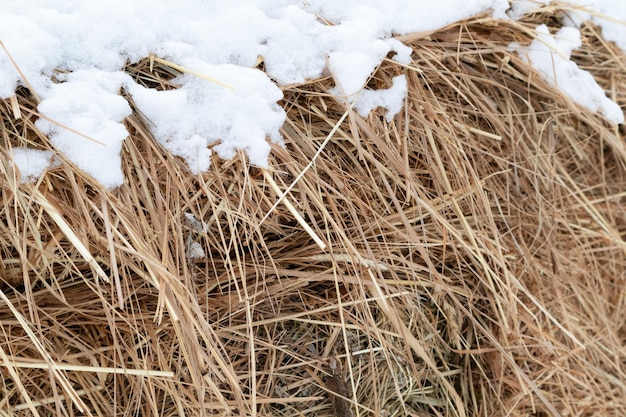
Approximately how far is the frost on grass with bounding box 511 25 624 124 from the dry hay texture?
0.02 metres

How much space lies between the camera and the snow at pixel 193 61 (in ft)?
2.39

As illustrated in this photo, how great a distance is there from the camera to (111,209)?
2.43 feet

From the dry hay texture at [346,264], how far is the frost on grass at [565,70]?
2 cm

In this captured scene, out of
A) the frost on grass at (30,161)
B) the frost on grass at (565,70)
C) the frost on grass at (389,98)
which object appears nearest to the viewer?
the frost on grass at (30,161)

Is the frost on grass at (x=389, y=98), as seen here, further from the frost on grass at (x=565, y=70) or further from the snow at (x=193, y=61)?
the frost on grass at (x=565, y=70)

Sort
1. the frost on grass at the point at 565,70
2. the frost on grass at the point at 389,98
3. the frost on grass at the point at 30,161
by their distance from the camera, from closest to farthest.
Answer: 1. the frost on grass at the point at 30,161
2. the frost on grass at the point at 389,98
3. the frost on grass at the point at 565,70

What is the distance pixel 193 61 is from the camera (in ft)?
2.61

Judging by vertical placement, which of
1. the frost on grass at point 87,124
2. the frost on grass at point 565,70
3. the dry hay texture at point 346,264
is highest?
the frost on grass at point 87,124

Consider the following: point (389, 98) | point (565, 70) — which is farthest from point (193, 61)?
point (565, 70)

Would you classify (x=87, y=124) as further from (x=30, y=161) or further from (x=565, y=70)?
(x=565, y=70)

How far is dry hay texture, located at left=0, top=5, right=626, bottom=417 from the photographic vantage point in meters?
0.75

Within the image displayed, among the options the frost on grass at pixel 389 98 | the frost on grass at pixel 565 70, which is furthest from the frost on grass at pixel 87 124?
the frost on grass at pixel 565 70

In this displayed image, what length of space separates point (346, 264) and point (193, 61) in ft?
1.08

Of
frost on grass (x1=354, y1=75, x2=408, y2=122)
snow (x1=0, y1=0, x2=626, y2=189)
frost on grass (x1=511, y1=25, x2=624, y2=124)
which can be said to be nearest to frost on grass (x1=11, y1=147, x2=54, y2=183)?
snow (x1=0, y1=0, x2=626, y2=189)
